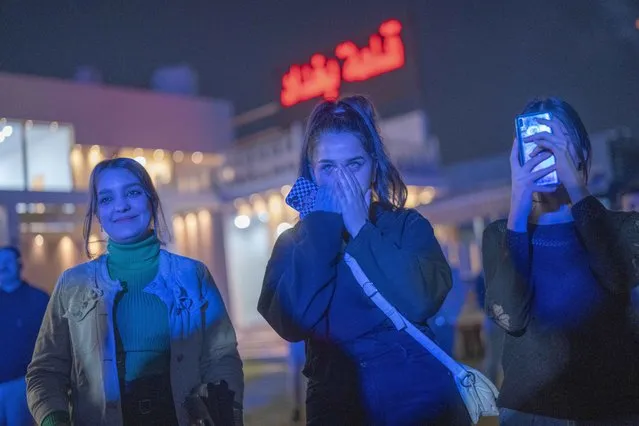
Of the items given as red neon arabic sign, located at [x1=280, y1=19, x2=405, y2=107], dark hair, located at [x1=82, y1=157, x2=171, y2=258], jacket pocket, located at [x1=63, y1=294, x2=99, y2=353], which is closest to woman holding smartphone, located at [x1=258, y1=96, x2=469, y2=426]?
jacket pocket, located at [x1=63, y1=294, x2=99, y2=353]

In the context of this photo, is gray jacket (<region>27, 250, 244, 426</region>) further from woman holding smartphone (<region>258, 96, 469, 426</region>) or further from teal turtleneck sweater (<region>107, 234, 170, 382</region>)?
woman holding smartphone (<region>258, 96, 469, 426</region>)

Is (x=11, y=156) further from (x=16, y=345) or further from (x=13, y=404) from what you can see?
(x=13, y=404)

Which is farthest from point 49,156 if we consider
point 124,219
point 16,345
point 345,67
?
point 124,219

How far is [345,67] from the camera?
57.9 feet

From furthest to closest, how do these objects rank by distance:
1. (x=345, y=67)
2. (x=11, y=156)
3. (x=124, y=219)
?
(x=345, y=67) < (x=11, y=156) < (x=124, y=219)

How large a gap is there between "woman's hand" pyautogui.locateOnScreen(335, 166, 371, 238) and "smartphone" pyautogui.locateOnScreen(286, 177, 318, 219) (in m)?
0.12

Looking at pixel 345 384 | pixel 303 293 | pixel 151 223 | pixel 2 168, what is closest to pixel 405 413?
pixel 345 384

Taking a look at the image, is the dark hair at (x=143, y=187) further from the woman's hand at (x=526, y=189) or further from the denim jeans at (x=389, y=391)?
the woman's hand at (x=526, y=189)

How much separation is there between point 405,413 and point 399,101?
1564 cm

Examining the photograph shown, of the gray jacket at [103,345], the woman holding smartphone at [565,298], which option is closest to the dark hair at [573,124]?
the woman holding smartphone at [565,298]

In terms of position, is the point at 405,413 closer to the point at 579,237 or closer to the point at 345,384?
the point at 345,384

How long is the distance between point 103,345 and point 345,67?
53.0ft

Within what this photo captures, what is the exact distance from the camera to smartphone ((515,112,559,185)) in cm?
204

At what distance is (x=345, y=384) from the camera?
1.79 metres
